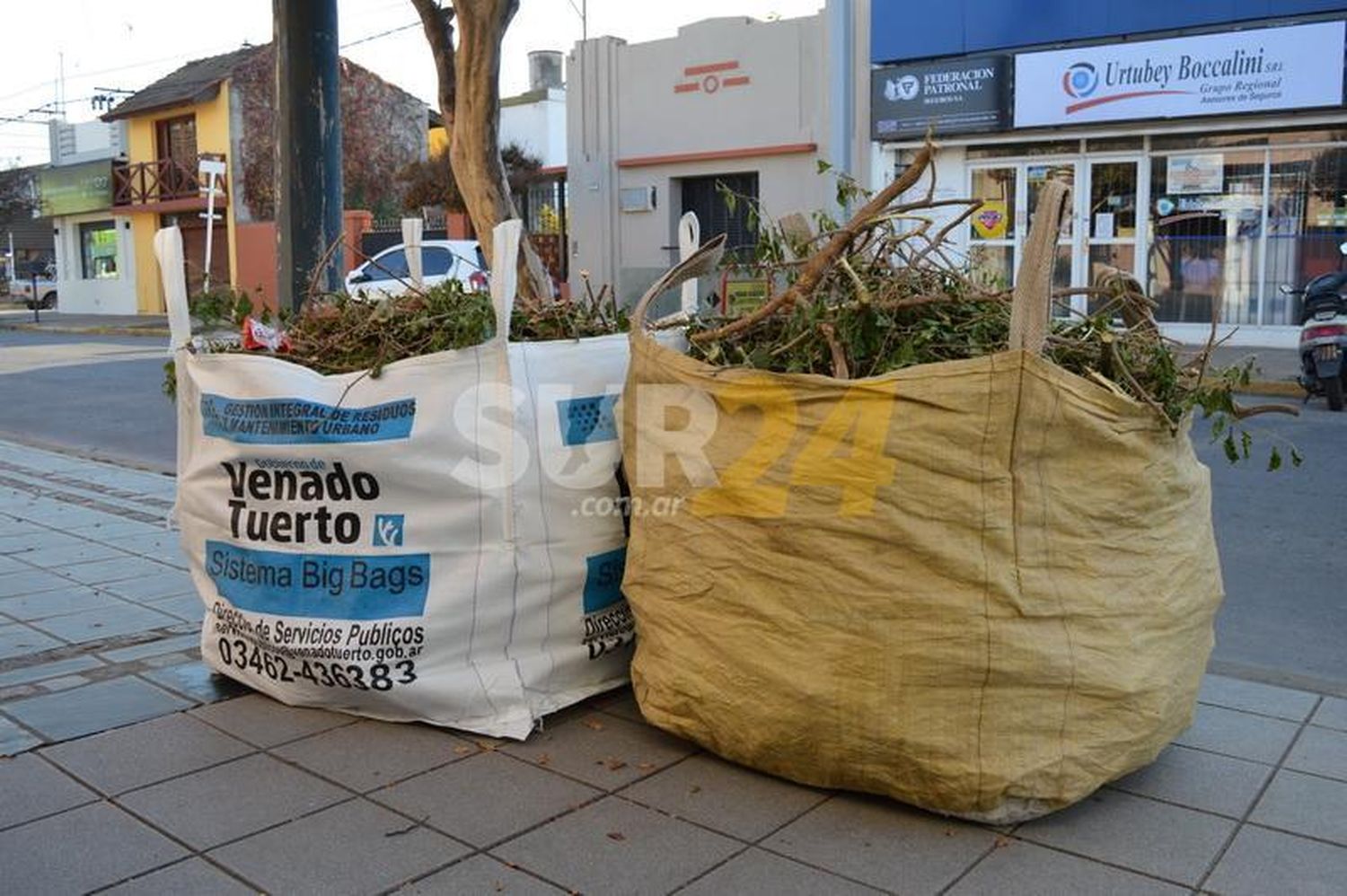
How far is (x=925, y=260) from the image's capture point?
4066 mm

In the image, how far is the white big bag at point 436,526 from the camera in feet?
13.1

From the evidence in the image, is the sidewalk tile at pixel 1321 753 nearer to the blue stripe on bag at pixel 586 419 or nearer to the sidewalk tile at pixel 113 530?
the blue stripe on bag at pixel 586 419

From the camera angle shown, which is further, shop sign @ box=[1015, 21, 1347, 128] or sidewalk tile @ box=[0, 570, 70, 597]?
shop sign @ box=[1015, 21, 1347, 128]

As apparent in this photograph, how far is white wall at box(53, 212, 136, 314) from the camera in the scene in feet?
→ 126

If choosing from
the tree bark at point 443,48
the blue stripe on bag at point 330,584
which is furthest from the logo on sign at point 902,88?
the blue stripe on bag at point 330,584

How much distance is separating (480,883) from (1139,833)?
1.74 m

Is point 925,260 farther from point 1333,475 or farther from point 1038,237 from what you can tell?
point 1333,475

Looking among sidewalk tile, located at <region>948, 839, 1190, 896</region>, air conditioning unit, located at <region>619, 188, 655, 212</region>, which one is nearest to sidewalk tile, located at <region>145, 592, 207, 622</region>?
sidewalk tile, located at <region>948, 839, 1190, 896</region>

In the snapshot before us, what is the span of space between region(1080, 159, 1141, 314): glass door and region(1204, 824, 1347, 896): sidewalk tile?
50.9 ft

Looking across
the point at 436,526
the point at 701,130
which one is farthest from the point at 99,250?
the point at 436,526

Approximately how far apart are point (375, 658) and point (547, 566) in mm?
620

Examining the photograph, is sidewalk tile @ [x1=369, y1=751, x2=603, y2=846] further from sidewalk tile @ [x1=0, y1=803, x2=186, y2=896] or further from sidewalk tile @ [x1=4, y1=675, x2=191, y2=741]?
sidewalk tile @ [x1=4, y1=675, x2=191, y2=741]

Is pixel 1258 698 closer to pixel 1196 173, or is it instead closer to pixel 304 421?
pixel 304 421

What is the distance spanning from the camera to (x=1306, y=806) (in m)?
3.51
